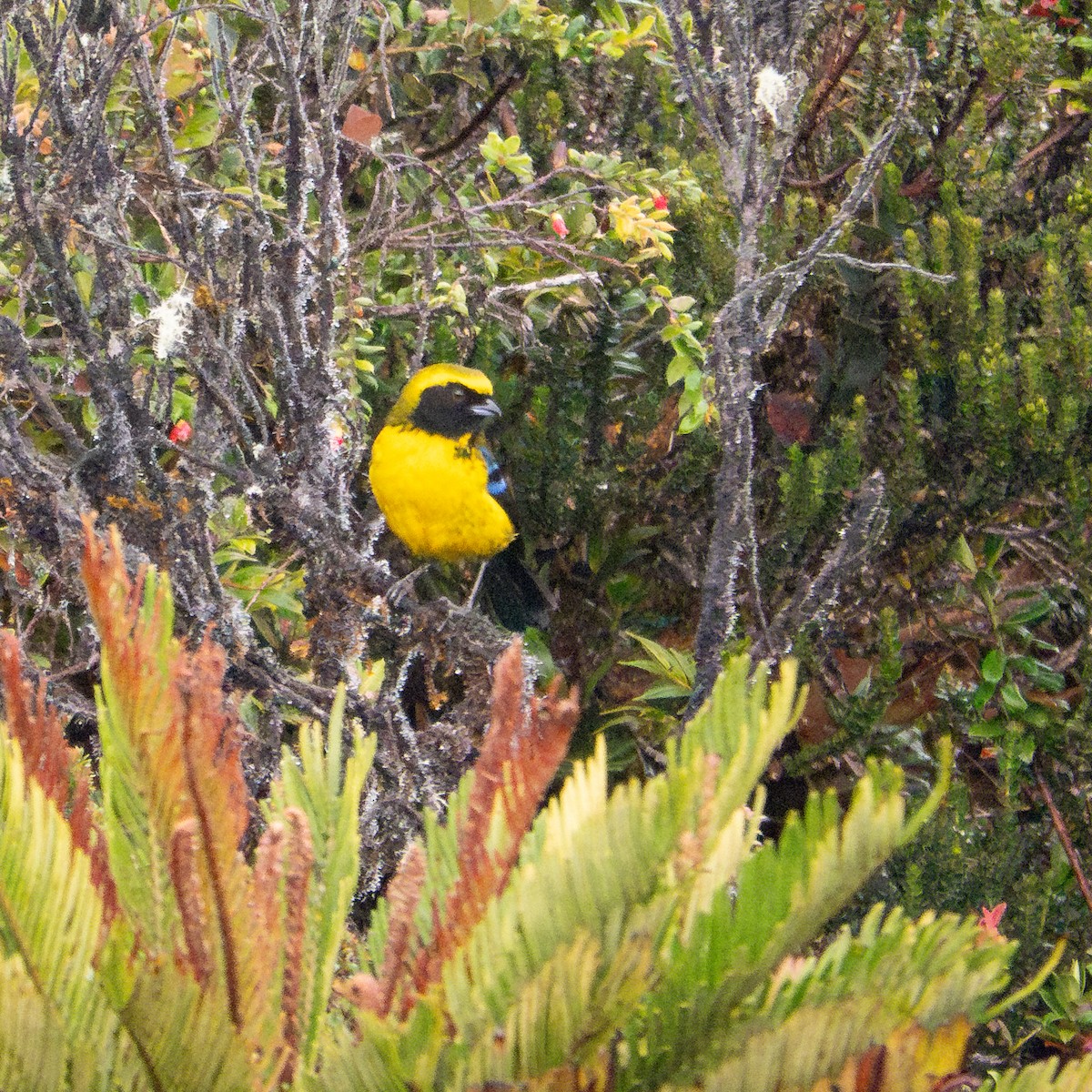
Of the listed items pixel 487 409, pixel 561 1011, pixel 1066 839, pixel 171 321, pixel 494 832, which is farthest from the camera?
pixel 487 409

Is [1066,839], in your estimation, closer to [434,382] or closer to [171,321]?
Answer: [434,382]

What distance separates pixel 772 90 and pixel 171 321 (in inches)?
46.2

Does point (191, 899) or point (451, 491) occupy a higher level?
point (191, 899)

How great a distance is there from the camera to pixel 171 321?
2357mm

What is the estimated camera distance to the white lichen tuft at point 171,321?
2352 millimetres

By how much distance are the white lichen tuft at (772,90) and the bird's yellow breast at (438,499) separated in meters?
2.00

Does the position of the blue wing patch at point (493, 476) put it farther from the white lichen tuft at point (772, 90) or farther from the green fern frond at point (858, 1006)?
the green fern frond at point (858, 1006)

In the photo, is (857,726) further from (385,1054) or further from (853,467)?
(385,1054)

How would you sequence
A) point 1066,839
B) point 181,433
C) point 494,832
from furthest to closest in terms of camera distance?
point 181,433 → point 1066,839 → point 494,832

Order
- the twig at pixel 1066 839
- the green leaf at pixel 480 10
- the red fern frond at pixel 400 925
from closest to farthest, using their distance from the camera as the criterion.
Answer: the red fern frond at pixel 400 925 < the twig at pixel 1066 839 < the green leaf at pixel 480 10

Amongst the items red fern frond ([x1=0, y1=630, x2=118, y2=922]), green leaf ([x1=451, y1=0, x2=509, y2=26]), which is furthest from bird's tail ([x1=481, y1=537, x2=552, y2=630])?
red fern frond ([x1=0, y1=630, x2=118, y2=922])

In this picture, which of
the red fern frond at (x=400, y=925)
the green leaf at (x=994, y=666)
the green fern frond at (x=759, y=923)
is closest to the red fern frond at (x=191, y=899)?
the red fern frond at (x=400, y=925)

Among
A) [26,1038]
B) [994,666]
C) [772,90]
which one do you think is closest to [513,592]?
[994,666]

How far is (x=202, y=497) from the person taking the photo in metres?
2.44
